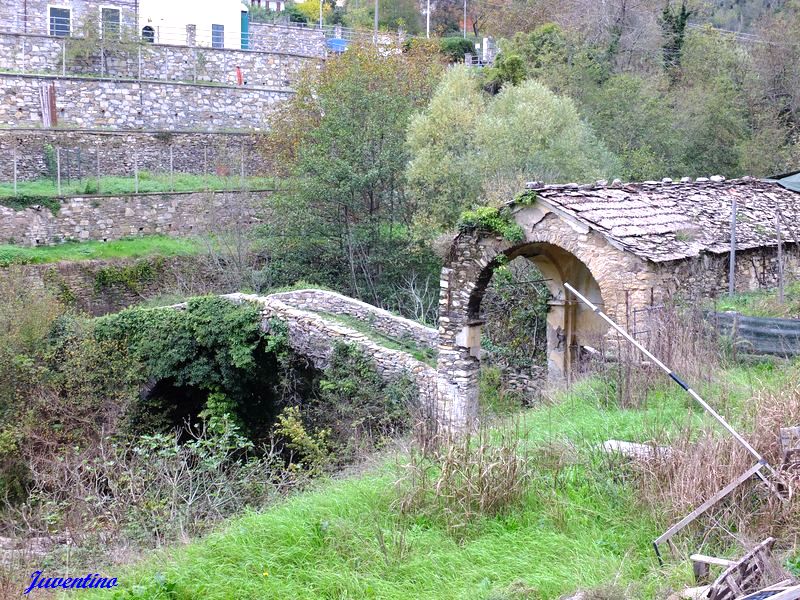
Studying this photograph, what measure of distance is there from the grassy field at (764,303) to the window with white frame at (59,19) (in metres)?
28.4

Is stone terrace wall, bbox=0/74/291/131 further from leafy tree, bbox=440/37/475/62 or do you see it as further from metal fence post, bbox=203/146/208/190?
leafy tree, bbox=440/37/475/62

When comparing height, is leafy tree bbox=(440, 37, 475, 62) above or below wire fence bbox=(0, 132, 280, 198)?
above

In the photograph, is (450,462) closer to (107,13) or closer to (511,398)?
(511,398)

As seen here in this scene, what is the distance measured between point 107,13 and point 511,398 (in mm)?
26331

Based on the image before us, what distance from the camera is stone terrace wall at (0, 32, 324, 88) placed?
29.2 meters

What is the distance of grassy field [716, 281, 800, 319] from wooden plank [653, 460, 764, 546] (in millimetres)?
6229

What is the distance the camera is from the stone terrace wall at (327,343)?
13812mm

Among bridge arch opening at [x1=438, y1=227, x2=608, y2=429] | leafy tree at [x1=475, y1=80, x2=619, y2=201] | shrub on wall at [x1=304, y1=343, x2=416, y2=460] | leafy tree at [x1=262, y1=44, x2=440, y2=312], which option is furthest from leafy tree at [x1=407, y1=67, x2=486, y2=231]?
shrub on wall at [x1=304, y1=343, x2=416, y2=460]

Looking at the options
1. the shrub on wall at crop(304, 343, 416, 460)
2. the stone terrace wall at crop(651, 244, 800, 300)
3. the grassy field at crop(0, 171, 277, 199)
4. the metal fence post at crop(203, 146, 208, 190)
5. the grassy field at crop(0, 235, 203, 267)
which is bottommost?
the shrub on wall at crop(304, 343, 416, 460)

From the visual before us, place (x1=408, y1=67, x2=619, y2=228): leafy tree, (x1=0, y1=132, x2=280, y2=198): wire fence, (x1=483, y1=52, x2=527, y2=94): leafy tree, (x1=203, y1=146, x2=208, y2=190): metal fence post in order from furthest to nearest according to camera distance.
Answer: (x1=483, y1=52, x2=527, y2=94): leafy tree → (x1=203, y1=146, x2=208, y2=190): metal fence post → (x1=0, y1=132, x2=280, y2=198): wire fence → (x1=408, y1=67, x2=619, y2=228): leafy tree

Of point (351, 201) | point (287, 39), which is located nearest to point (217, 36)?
point (287, 39)

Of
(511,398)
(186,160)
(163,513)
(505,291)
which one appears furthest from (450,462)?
(186,160)

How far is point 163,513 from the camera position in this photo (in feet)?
26.7

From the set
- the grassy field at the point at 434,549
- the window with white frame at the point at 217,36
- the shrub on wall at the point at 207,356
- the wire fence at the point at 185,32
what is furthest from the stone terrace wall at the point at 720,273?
the window with white frame at the point at 217,36
